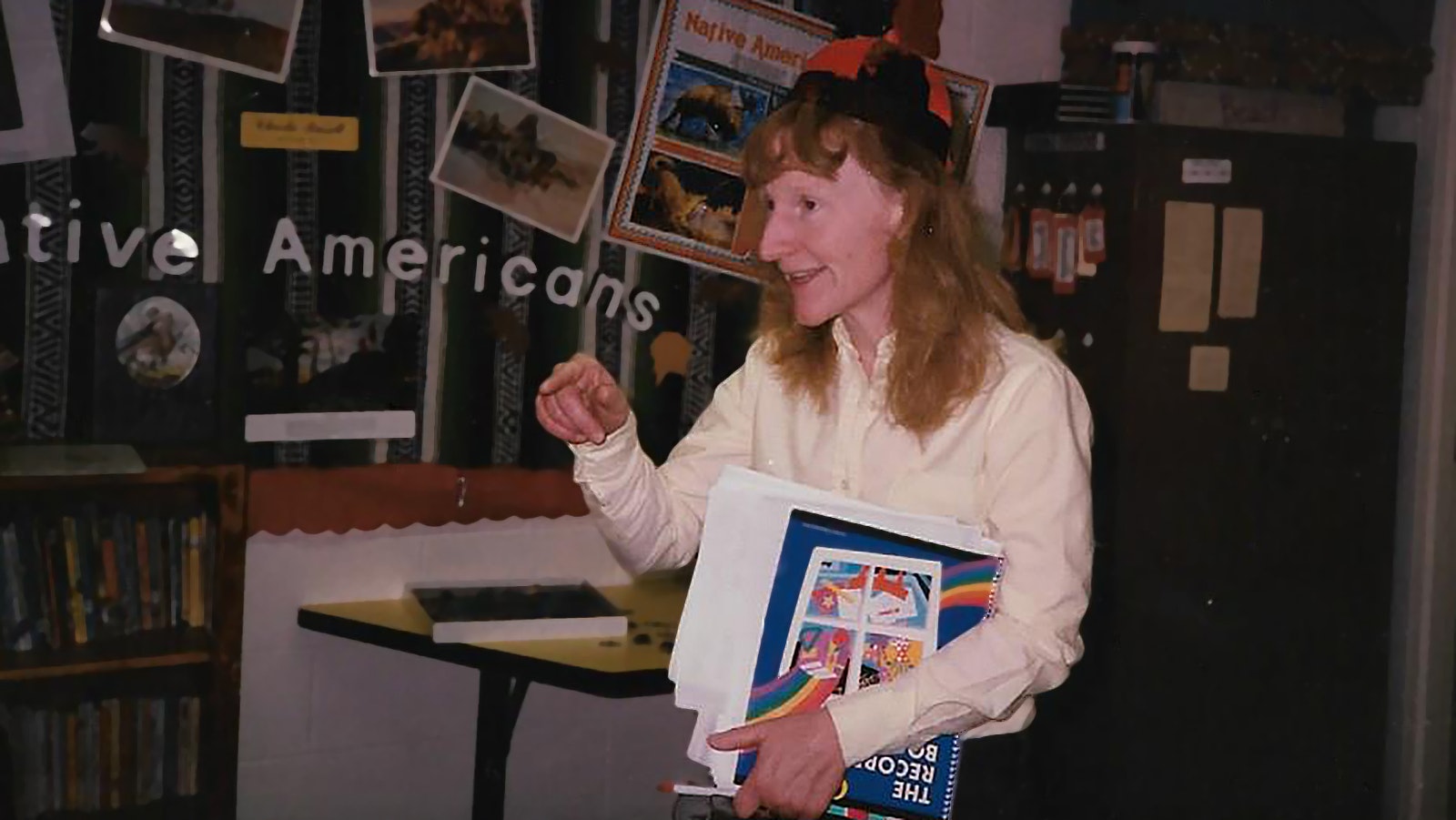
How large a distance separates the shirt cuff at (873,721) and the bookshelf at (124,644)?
49.1 inches

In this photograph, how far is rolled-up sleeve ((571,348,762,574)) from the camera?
59.5 inches

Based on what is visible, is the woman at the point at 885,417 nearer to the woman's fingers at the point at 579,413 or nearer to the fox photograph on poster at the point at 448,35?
the woman's fingers at the point at 579,413

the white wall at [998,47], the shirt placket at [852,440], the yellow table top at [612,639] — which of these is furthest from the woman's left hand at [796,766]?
the white wall at [998,47]

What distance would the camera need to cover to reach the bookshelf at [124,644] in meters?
2.27

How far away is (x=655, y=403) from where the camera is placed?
2.85 meters

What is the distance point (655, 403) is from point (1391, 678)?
1.66 m

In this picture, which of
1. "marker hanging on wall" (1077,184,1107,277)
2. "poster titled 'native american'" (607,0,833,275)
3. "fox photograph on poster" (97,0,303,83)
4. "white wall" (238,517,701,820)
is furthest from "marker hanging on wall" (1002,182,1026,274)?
"fox photograph on poster" (97,0,303,83)

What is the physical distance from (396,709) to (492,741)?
1.17ft

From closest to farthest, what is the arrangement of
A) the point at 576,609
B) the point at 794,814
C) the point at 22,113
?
the point at 794,814 → the point at 22,113 → the point at 576,609

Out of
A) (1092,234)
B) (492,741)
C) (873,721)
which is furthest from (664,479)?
(1092,234)

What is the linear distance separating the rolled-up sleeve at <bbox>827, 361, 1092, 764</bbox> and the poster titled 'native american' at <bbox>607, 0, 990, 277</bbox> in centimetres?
140

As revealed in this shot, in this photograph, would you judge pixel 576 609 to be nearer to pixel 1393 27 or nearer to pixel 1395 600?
pixel 1395 600

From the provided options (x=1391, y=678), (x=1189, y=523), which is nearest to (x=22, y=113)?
(x=1189, y=523)

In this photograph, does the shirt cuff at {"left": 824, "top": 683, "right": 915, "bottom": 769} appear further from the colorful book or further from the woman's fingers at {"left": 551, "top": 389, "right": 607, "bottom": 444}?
the woman's fingers at {"left": 551, "top": 389, "right": 607, "bottom": 444}
